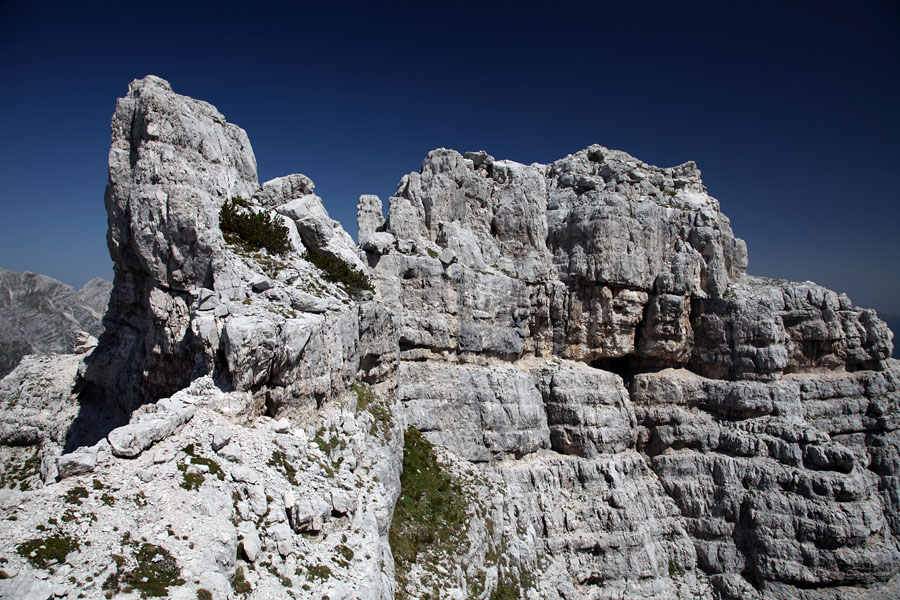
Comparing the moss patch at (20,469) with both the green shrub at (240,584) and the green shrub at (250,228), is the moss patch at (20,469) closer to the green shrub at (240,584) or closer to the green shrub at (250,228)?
the green shrub at (250,228)

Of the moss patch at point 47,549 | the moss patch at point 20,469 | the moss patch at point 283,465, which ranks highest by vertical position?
the moss patch at point 283,465

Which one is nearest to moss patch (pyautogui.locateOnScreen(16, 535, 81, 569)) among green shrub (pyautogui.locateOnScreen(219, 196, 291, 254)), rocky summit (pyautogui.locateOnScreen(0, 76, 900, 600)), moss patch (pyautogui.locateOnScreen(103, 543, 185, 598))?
rocky summit (pyautogui.locateOnScreen(0, 76, 900, 600))

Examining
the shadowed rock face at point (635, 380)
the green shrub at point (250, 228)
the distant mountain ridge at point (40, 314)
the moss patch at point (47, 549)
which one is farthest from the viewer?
the distant mountain ridge at point (40, 314)

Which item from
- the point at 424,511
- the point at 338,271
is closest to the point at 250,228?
the point at 338,271

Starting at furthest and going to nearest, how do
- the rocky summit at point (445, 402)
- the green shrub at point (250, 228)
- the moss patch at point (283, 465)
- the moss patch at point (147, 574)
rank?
the green shrub at point (250, 228) → the moss patch at point (283, 465) → the rocky summit at point (445, 402) → the moss patch at point (147, 574)

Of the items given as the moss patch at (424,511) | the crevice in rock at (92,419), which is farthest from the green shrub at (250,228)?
the moss patch at (424,511)

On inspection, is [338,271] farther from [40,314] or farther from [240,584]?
[40,314]

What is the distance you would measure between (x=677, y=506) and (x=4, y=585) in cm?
4056

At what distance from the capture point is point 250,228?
21.8 meters

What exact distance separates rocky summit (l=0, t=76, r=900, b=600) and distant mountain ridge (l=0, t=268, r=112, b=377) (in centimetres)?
6222

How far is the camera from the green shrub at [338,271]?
81.5 ft

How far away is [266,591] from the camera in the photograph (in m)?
11.6

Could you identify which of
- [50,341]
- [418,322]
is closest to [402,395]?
[418,322]

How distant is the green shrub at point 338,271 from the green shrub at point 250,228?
1.92 meters
